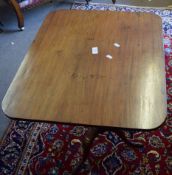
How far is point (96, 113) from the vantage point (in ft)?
3.22

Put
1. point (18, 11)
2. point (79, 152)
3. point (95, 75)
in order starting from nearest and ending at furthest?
1. point (95, 75)
2. point (79, 152)
3. point (18, 11)

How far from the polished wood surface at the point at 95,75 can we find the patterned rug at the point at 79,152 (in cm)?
29

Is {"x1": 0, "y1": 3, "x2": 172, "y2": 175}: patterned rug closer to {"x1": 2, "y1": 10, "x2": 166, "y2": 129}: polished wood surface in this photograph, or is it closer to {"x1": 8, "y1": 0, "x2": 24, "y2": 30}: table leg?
{"x1": 2, "y1": 10, "x2": 166, "y2": 129}: polished wood surface

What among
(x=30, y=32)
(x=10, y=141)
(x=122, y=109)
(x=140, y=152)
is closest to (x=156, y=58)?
(x=122, y=109)

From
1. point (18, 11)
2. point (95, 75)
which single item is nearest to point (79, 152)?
point (95, 75)

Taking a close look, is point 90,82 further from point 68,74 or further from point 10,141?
point 10,141

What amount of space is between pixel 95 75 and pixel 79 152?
1.72 feet

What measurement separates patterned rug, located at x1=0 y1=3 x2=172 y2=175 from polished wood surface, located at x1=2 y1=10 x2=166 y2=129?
0.29m

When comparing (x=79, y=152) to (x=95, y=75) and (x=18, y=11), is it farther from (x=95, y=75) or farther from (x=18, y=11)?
(x=18, y=11)

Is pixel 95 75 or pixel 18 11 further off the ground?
pixel 95 75

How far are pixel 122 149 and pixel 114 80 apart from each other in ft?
1.68

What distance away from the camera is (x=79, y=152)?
1.42m

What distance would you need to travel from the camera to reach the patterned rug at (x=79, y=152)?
134cm

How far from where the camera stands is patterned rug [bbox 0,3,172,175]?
52.8 inches
